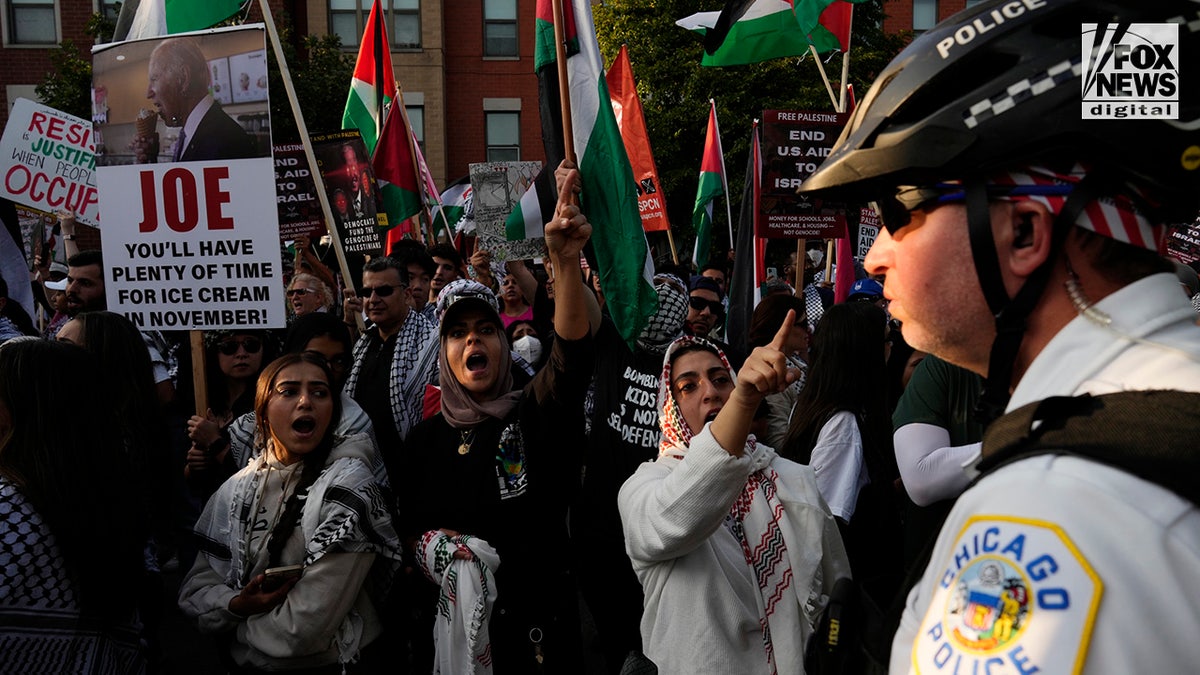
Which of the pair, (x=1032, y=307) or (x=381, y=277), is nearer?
(x=1032, y=307)

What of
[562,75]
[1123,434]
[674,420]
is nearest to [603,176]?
[562,75]

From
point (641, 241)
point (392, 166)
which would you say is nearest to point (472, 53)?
point (392, 166)

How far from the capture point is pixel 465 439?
416 centimetres

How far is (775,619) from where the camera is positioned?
2963 millimetres

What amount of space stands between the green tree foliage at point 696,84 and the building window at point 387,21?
750cm

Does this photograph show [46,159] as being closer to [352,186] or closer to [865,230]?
[352,186]

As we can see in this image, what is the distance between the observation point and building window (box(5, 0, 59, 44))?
28406 millimetres

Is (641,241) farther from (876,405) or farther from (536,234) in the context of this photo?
(536,234)

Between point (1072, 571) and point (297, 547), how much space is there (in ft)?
10.9

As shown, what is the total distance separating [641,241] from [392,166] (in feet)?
18.4

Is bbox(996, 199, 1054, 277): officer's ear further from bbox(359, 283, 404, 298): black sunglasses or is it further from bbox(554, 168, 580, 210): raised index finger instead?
bbox(359, 283, 404, 298): black sunglasses

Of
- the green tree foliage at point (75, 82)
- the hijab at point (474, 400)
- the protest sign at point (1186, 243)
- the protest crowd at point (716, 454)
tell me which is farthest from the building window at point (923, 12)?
the hijab at point (474, 400)

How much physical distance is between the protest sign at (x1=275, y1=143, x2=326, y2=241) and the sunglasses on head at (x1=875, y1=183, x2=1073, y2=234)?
8.44 meters

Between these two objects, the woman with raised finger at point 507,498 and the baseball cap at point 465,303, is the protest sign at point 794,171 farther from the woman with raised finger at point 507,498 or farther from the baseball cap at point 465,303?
the woman with raised finger at point 507,498
